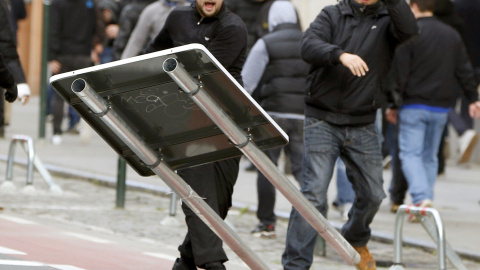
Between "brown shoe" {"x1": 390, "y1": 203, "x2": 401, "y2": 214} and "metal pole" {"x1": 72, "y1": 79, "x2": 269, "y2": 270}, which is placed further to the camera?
"brown shoe" {"x1": 390, "y1": 203, "x2": 401, "y2": 214}

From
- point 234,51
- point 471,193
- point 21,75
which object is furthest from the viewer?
point 471,193

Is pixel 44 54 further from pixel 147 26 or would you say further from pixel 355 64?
pixel 355 64

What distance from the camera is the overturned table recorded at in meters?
5.91

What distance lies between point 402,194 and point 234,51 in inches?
197

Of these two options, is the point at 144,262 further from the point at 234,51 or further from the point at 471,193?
the point at 471,193

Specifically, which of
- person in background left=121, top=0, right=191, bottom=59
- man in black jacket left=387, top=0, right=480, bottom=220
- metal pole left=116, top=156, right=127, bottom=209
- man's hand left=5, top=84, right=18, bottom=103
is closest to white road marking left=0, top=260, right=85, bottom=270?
man's hand left=5, top=84, right=18, bottom=103

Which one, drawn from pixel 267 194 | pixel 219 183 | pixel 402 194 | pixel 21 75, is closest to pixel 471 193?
pixel 402 194

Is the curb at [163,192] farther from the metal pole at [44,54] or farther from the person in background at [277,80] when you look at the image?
the metal pole at [44,54]

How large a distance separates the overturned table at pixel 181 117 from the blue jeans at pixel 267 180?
12.2 ft

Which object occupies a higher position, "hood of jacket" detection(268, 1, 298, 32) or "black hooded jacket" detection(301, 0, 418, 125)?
"black hooded jacket" detection(301, 0, 418, 125)

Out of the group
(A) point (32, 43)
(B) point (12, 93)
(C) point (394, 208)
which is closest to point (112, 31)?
(C) point (394, 208)

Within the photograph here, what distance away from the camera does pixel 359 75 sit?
7469 millimetres

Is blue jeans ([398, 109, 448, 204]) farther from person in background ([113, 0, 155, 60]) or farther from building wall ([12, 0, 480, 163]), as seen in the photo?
building wall ([12, 0, 480, 163])

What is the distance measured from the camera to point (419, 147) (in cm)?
1127
